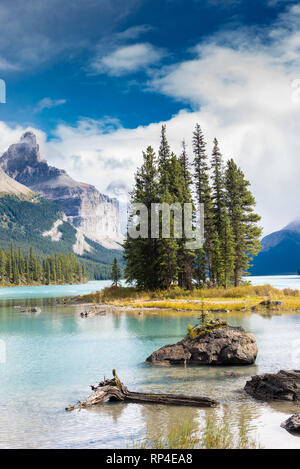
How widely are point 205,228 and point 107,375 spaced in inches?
1573

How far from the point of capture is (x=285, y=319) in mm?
31469

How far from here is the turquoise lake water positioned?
930 centimetres

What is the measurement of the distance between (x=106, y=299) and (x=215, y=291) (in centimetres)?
1571

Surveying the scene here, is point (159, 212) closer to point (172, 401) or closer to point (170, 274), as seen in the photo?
point (170, 274)

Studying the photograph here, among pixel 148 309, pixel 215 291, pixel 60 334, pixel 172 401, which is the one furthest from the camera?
pixel 215 291

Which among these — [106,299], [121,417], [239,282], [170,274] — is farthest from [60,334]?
[239,282]

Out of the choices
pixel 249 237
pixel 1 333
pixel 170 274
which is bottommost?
pixel 1 333

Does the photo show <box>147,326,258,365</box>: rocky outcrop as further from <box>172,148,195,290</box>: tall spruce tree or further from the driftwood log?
<box>172,148,195,290</box>: tall spruce tree

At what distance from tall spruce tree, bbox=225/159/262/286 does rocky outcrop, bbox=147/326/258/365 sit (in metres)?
39.0

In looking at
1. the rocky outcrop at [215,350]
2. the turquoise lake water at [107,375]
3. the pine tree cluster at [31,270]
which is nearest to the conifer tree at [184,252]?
the turquoise lake water at [107,375]

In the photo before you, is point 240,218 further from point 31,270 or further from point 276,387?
point 31,270

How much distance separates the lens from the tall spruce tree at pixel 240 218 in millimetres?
56688

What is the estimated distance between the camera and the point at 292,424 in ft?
29.5

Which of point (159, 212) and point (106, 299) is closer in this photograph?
point (159, 212)
